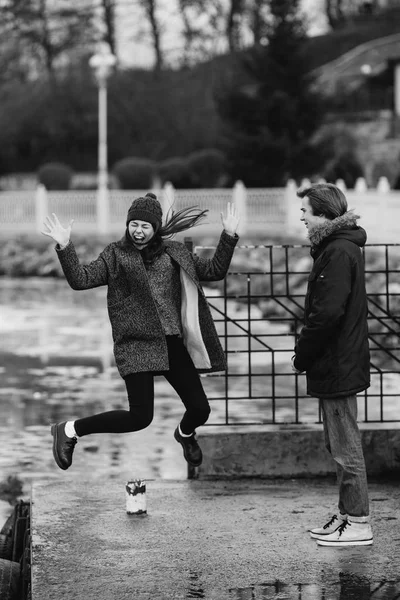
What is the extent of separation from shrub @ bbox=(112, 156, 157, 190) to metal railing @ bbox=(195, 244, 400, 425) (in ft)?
60.6

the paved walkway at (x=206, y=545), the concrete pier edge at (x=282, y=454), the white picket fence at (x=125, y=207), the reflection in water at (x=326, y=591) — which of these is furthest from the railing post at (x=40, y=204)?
the reflection in water at (x=326, y=591)

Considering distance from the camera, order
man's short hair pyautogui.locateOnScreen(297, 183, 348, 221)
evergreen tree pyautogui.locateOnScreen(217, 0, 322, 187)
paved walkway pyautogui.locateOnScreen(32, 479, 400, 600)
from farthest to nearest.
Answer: evergreen tree pyautogui.locateOnScreen(217, 0, 322, 187)
man's short hair pyautogui.locateOnScreen(297, 183, 348, 221)
paved walkway pyautogui.locateOnScreen(32, 479, 400, 600)

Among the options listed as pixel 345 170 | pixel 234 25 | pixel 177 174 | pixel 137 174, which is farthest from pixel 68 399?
pixel 234 25

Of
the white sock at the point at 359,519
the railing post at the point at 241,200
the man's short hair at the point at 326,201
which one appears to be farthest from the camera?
the railing post at the point at 241,200

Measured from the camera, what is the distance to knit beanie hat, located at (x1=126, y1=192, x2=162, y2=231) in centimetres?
575

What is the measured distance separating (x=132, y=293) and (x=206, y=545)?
1211mm

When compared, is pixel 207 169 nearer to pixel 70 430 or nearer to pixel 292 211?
pixel 292 211

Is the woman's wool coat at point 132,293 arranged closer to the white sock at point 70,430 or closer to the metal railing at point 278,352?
the white sock at point 70,430

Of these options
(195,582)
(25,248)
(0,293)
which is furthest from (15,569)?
(25,248)

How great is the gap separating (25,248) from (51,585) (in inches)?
1201

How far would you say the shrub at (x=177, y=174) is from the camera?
40812mm

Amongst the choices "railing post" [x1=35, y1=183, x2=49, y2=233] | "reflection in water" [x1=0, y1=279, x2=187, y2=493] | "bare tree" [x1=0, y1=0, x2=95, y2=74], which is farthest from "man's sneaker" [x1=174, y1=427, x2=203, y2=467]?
"bare tree" [x1=0, y1=0, x2=95, y2=74]

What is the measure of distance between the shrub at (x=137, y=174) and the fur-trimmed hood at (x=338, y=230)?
36.3m

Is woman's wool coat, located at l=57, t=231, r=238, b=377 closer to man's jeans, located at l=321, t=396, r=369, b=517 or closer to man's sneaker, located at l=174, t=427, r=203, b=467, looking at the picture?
man's sneaker, located at l=174, t=427, r=203, b=467
